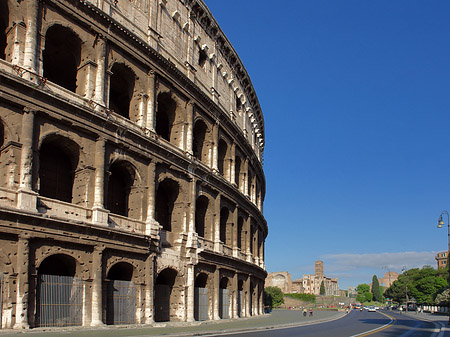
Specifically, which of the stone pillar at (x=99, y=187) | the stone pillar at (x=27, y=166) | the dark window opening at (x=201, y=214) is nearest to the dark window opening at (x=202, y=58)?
the dark window opening at (x=201, y=214)

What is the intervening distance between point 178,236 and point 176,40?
11471 millimetres

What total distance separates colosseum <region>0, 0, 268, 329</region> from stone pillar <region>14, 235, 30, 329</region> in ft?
0.13

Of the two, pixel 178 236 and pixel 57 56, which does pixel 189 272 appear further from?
pixel 57 56

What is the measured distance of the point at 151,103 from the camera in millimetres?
25984

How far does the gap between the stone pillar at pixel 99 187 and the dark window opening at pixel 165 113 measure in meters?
6.90

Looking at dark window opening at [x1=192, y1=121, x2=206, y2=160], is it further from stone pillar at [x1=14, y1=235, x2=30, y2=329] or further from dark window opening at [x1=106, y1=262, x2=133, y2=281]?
stone pillar at [x1=14, y1=235, x2=30, y2=329]

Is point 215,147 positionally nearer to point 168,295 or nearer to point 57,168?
point 168,295

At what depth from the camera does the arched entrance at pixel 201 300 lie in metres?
28.8

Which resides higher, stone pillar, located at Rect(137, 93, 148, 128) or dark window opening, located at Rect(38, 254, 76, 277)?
stone pillar, located at Rect(137, 93, 148, 128)

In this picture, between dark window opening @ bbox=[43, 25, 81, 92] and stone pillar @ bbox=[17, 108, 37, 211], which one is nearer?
stone pillar @ bbox=[17, 108, 37, 211]

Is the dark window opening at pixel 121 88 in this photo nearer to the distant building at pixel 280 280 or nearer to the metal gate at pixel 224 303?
the metal gate at pixel 224 303

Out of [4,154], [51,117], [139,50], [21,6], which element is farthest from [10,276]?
[139,50]

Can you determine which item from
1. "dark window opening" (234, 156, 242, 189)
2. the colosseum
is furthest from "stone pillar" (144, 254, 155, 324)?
"dark window opening" (234, 156, 242, 189)

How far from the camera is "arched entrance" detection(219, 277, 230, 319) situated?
32259 mm
